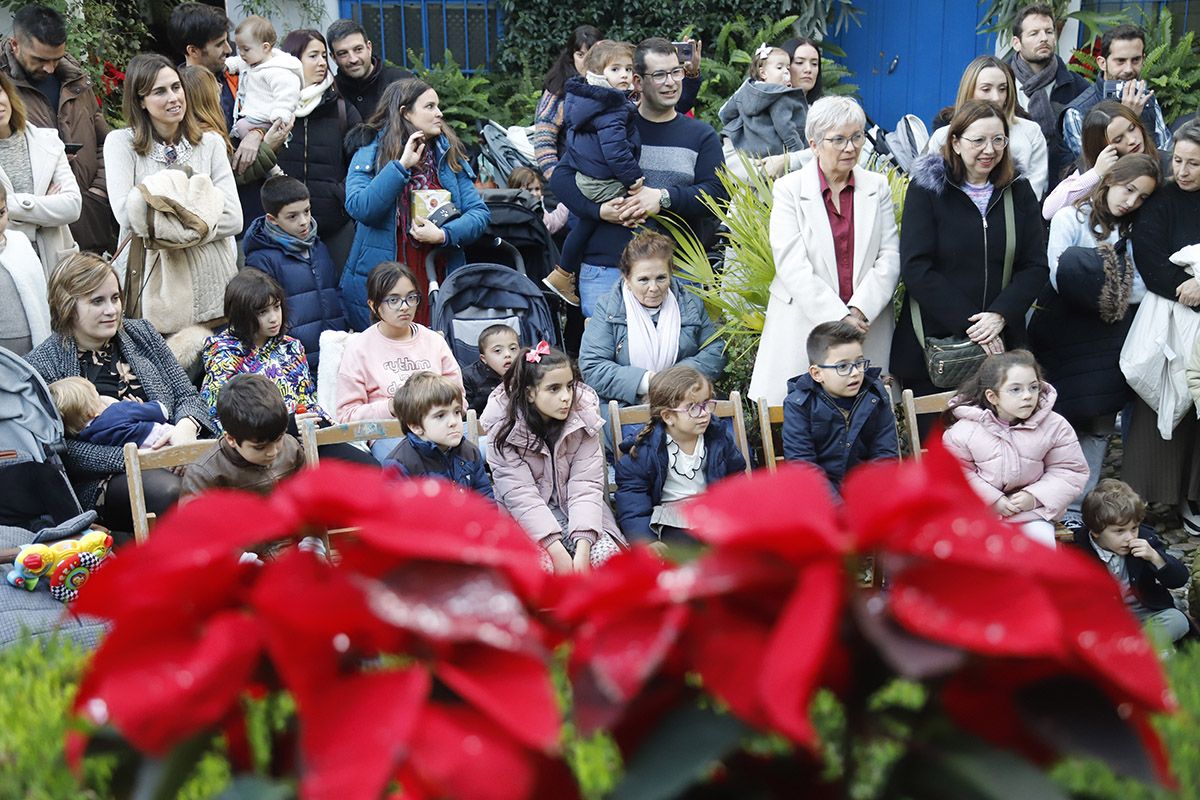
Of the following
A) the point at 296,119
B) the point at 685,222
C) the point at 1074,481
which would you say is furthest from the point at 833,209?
the point at 296,119

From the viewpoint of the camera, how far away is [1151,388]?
666 centimetres

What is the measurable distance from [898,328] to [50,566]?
4343 millimetres

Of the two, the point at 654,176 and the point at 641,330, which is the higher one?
the point at 654,176

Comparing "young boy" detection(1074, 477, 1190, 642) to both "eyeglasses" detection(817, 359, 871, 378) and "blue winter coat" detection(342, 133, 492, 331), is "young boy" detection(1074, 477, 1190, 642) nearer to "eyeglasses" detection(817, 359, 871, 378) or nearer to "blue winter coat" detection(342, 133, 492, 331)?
"eyeglasses" detection(817, 359, 871, 378)

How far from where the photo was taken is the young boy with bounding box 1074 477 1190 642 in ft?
17.2

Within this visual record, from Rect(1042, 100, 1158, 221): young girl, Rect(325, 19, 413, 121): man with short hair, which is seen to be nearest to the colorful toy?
Rect(325, 19, 413, 121): man with short hair

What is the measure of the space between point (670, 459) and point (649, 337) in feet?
3.95

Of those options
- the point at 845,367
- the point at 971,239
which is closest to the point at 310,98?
the point at 845,367

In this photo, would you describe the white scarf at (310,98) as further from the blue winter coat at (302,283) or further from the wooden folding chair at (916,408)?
the wooden folding chair at (916,408)

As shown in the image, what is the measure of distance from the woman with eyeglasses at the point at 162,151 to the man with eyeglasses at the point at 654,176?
1929 millimetres

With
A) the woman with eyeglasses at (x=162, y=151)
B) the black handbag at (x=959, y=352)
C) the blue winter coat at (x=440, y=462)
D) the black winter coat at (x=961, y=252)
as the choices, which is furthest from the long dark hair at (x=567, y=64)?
the blue winter coat at (x=440, y=462)

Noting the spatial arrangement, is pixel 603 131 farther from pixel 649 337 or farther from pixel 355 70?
pixel 355 70

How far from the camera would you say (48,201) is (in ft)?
21.4

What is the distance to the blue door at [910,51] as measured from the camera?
12641 millimetres
